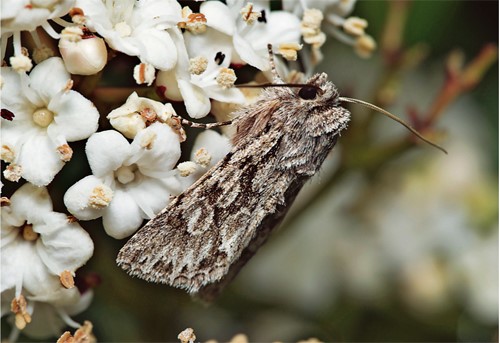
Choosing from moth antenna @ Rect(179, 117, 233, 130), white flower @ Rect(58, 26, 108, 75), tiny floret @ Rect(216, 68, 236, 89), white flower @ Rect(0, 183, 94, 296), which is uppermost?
white flower @ Rect(58, 26, 108, 75)

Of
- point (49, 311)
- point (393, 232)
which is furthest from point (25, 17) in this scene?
point (393, 232)

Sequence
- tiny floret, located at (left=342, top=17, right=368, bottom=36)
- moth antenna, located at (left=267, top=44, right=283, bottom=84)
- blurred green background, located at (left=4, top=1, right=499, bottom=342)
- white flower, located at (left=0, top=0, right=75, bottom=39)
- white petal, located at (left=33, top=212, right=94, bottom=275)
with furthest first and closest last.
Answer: blurred green background, located at (left=4, top=1, right=499, bottom=342) → tiny floret, located at (left=342, top=17, right=368, bottom=36) → moth antenna, located at (left=267, top=44, right=283, bottom=84) → white petal, located at (left=33, top=212, right=94, bottom=275) → white flower, located at (left=0, top=0, right=75, bottom=39)

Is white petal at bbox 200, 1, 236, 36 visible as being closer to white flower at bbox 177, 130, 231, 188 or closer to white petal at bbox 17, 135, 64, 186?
white flower at bbox 177, 130, 231, 188

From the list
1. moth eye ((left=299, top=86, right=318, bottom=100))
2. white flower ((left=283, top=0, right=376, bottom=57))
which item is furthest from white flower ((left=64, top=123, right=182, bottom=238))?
white flower ((left=283, top=0, right=376, bottom=57))

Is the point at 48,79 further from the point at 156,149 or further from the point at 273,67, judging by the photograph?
the point at 273,67

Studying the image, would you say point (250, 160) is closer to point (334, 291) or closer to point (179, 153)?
point (179, 153)

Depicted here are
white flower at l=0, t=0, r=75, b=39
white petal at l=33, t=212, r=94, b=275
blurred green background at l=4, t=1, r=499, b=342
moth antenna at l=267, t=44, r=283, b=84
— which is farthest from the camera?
blurred green background at l=4, t=1, r=499, b=342

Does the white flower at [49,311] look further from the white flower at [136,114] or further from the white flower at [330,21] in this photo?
the white flower at [330,21]
